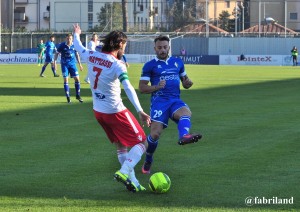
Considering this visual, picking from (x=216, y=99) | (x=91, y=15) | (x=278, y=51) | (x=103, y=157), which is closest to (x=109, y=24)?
(x=91, y=15)

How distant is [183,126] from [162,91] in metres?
0.69

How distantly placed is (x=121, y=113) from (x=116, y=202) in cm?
127

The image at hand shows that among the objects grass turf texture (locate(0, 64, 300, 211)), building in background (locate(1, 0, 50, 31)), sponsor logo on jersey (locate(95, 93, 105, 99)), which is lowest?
grass turf texture (locate(0, 64, 300, 211))

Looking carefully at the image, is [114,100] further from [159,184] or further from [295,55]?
[295,55]

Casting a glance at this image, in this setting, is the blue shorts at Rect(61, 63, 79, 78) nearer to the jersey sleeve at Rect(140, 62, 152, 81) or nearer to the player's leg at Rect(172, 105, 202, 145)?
the jersey sleeve at Rect(140, 62, 152, 81)

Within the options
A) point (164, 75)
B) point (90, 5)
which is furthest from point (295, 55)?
point (164, 75)

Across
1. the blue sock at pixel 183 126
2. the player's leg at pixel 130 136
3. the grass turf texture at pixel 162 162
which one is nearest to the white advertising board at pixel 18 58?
the grass turf texture at pixel 162 162

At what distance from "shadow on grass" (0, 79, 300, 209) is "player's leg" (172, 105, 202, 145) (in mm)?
580

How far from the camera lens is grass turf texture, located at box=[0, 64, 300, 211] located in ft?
33.3

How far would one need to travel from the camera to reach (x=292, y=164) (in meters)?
12.9

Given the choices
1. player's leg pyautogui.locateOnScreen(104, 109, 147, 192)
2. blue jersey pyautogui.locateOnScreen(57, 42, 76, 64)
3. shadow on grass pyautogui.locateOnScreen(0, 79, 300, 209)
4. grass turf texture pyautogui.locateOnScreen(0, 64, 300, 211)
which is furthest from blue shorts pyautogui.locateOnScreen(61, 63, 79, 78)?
player's leg pyautogui.locateOnScreen(104, 109, 147, 192)

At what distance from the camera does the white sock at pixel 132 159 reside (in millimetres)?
10633

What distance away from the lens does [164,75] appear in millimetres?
12047

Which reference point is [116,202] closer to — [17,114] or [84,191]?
[84,191]
